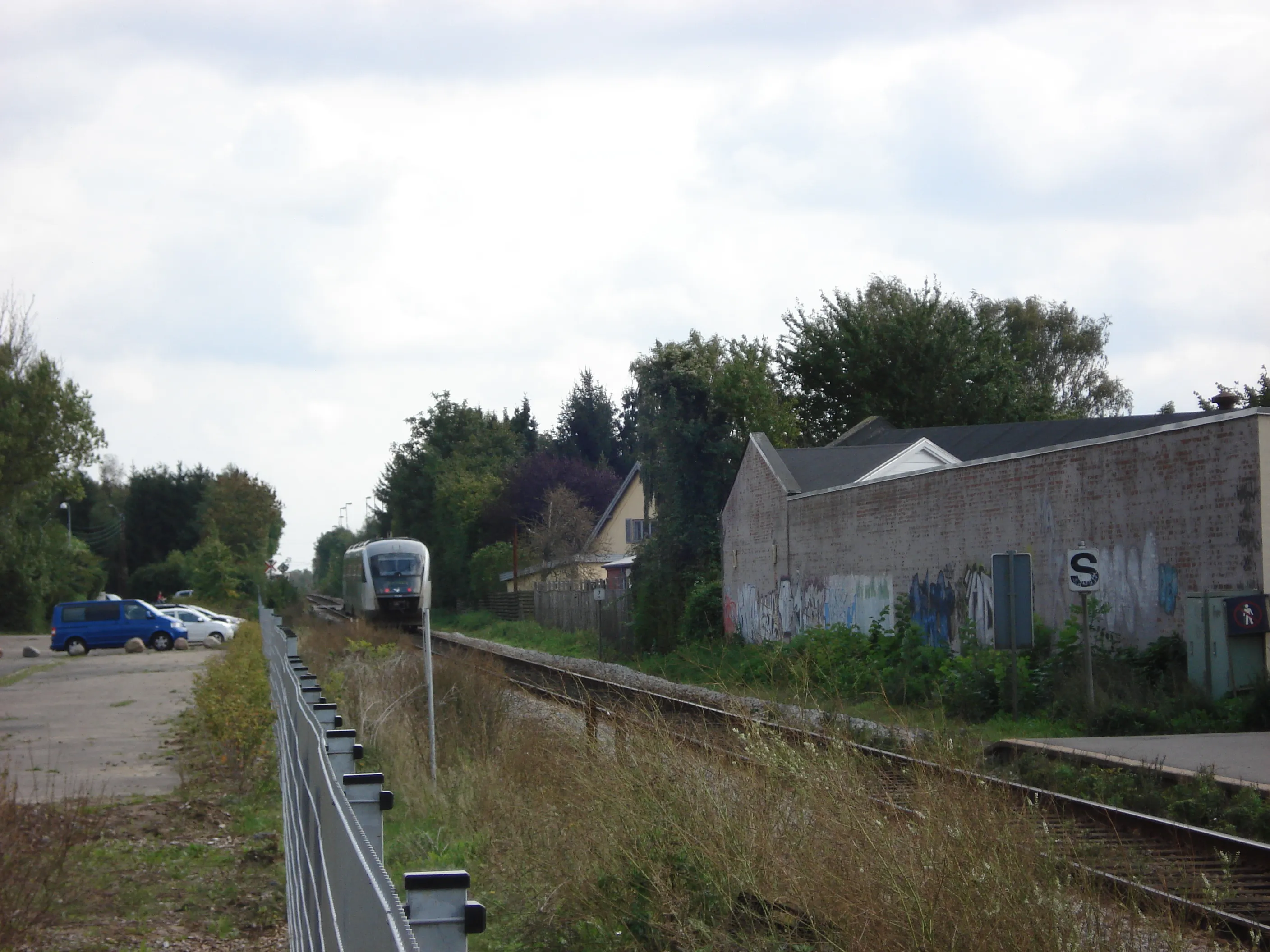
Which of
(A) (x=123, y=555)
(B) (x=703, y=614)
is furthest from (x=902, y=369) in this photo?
(A) (x=123, y=555)

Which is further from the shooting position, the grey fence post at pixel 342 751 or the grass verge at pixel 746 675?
the grass verge at pixel 746 675

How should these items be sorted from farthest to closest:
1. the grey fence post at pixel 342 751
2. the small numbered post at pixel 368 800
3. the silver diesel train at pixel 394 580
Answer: the silver diesel train at pixel 394 580 → the grey fence post at pixel 342 751 → the small numbered post at pixel 368 800

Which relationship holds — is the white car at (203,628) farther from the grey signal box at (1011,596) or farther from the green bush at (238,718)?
the grey signal box at (1011,596)

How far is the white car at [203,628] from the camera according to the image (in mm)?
45094

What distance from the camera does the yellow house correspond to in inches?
2290

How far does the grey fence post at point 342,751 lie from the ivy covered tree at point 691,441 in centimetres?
3036

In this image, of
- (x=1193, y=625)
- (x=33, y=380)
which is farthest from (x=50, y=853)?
(x=33, y=380)

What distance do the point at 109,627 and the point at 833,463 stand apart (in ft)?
87.5

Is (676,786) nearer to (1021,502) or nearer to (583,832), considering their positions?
(583,832)

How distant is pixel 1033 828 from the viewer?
555 centimetres

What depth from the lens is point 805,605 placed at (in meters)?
27.1

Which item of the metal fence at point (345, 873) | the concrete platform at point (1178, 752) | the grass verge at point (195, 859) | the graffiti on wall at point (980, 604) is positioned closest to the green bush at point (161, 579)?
the graffiti on wall at point (980, 604)

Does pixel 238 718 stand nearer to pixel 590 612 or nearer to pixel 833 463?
pixel 833 463

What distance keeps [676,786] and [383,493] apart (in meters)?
91.4
